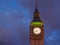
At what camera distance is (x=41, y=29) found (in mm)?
80000

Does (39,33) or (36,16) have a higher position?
(36,16)

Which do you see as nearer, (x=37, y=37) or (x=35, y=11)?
(x=37, y=37)

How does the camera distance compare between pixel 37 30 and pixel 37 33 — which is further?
pixel 37 30

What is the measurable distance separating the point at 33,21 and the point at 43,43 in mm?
7245

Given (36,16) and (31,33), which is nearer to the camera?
(31,33)

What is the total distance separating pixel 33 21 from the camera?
8475 cm

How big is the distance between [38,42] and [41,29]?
3.59 meters

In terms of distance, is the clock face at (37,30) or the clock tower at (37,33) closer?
the clock face at (37,30)

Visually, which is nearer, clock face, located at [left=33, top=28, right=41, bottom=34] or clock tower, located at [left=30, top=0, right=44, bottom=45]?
clock face, located at [left=33, top=28, right=41, bottom=34]

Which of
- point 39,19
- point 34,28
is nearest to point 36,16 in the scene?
point 39,19

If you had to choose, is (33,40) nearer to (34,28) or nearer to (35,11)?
(34,28)

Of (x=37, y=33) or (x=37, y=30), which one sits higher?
(x=37, y=30)

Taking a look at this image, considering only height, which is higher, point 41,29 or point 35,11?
point 35,11

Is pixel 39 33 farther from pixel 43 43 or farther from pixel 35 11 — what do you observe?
pixel 35 11
